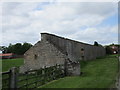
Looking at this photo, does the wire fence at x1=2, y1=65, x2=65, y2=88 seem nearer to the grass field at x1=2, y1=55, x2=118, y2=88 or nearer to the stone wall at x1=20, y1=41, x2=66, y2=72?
the grass field at x1=2, y1=55, x2=118, y2=88

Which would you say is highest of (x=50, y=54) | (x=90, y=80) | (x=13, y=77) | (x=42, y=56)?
(x=50, y=54)

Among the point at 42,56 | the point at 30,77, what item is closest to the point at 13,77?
the point at 30,77

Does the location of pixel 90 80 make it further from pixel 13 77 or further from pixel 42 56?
pixel 42 56

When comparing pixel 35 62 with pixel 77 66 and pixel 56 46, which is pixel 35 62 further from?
pixel 77 66

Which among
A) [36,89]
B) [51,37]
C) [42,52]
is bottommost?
[36,89]

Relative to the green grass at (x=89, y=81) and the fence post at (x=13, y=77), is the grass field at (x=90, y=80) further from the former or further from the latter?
the fence post at (x=13, y=77)

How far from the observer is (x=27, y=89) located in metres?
7.66

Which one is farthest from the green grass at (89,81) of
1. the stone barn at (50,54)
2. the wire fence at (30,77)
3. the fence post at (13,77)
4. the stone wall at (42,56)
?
the stone wall at (42,56)

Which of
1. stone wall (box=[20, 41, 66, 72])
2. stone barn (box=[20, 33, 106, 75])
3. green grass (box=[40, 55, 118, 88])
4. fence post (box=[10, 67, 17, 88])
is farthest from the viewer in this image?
stone wall (box=[20, 41, 66, 72])

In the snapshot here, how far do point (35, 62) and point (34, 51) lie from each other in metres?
1.10

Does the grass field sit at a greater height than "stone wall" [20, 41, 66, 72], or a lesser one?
lesser

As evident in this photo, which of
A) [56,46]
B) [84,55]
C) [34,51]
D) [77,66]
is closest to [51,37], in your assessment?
[56,46]

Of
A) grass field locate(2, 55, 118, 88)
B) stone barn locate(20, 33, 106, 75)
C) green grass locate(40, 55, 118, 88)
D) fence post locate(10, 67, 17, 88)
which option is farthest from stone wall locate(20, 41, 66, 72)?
fence post locate(10, 67, 17, 88)

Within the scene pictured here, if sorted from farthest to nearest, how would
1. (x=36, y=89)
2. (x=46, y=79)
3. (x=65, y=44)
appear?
(x=65, y=44), (x=46, y=79), (x=36, y=89)
